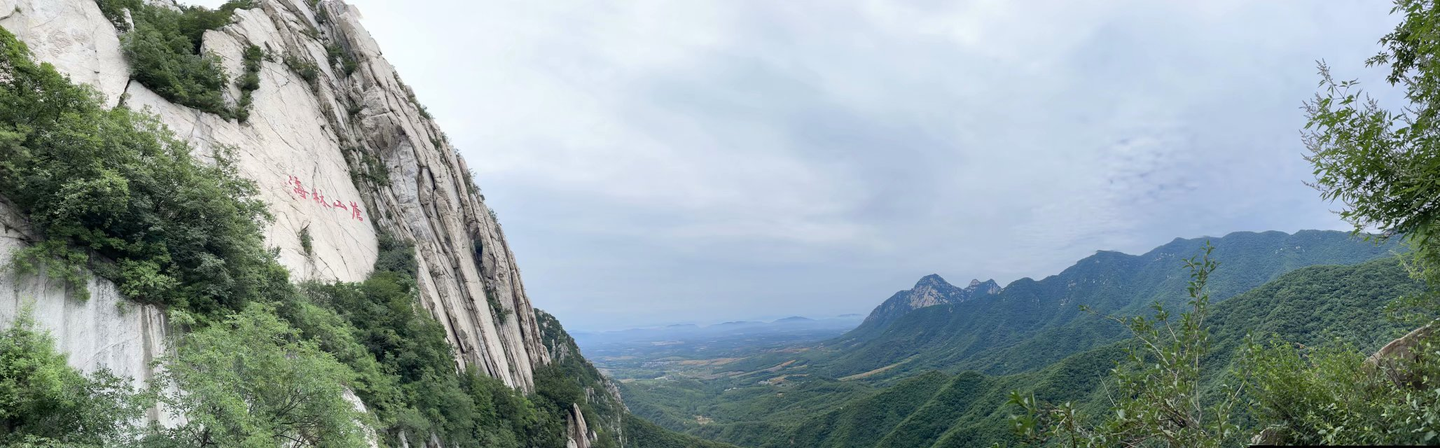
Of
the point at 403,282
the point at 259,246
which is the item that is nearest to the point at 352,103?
the point at 403,282

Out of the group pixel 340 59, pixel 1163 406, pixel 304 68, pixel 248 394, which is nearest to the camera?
pixel 1163 406

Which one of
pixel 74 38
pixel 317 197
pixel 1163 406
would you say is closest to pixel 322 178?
pixel 317 197

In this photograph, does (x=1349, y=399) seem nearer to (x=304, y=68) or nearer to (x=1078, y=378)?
(x=304, y=68)

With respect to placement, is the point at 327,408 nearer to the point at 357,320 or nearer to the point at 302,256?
the point at 357,320

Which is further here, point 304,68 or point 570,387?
point 570,387

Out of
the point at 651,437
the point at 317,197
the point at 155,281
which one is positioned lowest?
the point at 651,437

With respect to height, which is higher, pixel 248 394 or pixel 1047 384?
pixel 248 394

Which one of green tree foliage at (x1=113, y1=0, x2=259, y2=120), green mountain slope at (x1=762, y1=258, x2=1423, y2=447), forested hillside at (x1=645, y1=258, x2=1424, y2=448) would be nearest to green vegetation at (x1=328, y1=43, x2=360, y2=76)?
green tree foliage at (x1=113, y1=0, x2=259, y2=120)

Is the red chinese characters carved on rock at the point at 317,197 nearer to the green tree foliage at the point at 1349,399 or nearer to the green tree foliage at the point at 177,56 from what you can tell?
the green tree foliage at the point at 177,56

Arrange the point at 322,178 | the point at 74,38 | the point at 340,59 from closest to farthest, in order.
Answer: the point at 74,38 → the point at 322,178 → the point at 340,59
